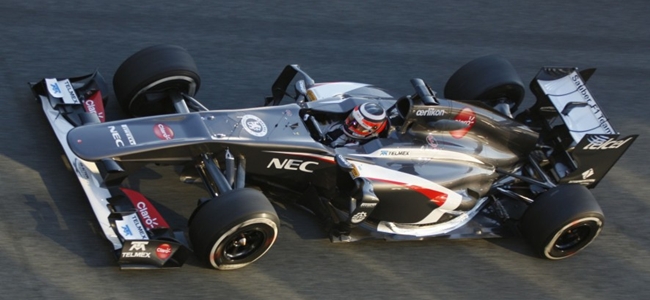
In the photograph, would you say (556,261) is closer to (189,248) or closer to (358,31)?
(189,248)

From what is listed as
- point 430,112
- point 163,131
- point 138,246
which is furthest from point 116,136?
point 430,112

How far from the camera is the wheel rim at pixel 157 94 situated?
8.40 meters

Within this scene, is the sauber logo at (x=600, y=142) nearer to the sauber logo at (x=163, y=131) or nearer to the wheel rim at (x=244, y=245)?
the wheel rim at (x=244, y=245)

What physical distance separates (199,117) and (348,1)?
500 cm

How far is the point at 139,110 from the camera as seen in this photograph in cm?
862

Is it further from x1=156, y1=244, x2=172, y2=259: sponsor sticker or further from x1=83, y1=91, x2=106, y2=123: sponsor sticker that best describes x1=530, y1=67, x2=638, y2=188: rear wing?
x1=83, y1=91, x2=106, y2=123: sponsor sticker

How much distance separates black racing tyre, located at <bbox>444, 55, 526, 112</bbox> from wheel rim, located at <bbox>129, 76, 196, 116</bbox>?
2.65m

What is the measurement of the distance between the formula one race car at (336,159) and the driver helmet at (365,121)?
0.14 ft

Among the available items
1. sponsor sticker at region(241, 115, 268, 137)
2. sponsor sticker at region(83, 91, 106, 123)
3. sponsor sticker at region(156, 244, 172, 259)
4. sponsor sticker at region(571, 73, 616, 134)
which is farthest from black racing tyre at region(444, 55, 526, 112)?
sponsor sticker at region(156, 244, 172, 259)

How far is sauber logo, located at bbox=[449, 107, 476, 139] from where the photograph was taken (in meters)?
8.26

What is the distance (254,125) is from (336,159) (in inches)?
30.0

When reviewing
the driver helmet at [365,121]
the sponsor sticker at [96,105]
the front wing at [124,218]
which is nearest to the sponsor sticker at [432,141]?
the driver helmet at [365,121]

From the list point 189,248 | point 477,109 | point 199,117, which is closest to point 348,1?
point 477,109

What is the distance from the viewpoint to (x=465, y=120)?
27.2 ft
